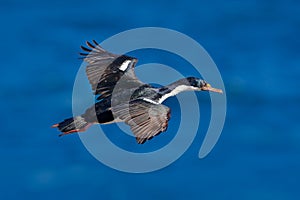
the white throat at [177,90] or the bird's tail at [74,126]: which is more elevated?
the white throat at [177,90]

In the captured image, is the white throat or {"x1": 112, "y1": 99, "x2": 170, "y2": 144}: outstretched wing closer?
{"x1": 112, "y1": 99, "x2": 170, "y2": 144}: outstretched wing

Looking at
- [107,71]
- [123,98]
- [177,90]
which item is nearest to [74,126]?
[123,98]

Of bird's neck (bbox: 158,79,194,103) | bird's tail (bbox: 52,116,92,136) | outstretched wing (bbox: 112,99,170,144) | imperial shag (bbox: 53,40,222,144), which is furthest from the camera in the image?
bird's neck (bbox: 158,79,194,103)

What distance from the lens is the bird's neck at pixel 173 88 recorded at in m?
11.8

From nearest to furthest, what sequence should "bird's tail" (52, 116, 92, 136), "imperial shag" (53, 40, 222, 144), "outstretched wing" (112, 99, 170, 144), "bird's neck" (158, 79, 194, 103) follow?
"outstretched wing" (112, 99, 170, 144), "imperial shag" (53, 40, 222, 144), "bird's tail" (52, 116, 92, 136), "bird's neck" (158, 79, 194, 103)

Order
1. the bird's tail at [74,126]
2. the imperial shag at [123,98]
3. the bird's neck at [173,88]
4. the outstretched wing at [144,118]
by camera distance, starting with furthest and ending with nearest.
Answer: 1. the bird's neck at [173,88]
2. the bird's tail at [74,126]
3. the imperial shag at [123,98]
4. the outstretched wing at [144,118]

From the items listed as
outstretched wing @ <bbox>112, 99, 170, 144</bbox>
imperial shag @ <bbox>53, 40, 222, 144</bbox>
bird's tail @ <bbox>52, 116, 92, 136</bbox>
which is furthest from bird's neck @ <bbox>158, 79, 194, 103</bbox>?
bird's tail @ <bbox>52, 116, 92, 136</bbox>

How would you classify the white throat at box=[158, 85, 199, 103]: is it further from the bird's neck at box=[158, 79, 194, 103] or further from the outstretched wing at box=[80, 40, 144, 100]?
the outstretched wing at box=[80, 40, 144, 100]

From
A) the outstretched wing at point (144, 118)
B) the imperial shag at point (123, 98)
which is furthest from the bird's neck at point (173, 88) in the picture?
the outstretched wing at point (144, 118)

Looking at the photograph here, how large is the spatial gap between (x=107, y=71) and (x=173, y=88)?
2.84ft

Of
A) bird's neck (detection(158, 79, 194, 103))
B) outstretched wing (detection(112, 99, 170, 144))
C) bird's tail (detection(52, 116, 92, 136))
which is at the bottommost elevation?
outstretched wing (detection(112, 99, 170, 144))

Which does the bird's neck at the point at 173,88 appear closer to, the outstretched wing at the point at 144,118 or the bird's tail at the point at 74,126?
the outstretched wing at the point at 144,118

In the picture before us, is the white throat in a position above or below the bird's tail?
above

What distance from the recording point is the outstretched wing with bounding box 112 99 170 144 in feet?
34.1
